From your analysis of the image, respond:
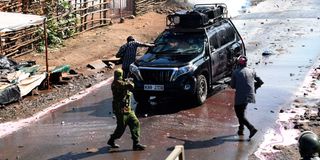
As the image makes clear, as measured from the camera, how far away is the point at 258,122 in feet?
38.2

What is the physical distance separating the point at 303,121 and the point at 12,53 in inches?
438

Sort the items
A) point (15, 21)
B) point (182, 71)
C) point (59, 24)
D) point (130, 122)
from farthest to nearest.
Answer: point (59, 24)
point (15, 21)
point (182, 71)
point (130, 122)

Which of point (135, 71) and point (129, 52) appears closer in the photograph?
point (135, 71)

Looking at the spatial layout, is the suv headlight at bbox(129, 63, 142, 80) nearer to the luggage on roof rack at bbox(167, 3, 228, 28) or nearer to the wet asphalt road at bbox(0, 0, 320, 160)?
the wet asphalt road at bbox(0, 0, 320, 160)

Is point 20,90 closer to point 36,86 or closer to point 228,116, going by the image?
point 36,86

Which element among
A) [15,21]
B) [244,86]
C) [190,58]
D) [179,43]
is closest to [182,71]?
[190,58]

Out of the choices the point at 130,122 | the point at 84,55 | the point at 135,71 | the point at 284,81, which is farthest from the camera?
the point at 84,55

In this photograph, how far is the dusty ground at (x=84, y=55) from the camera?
44.9ft

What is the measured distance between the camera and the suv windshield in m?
13.4

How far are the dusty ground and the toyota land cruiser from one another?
9.21 ft

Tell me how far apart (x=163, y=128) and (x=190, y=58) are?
2.36 metres

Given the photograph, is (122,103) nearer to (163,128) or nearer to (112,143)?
(112,143)

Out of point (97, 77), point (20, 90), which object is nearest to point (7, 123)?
point (20, 90)

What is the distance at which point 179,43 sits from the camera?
44.6 feet
